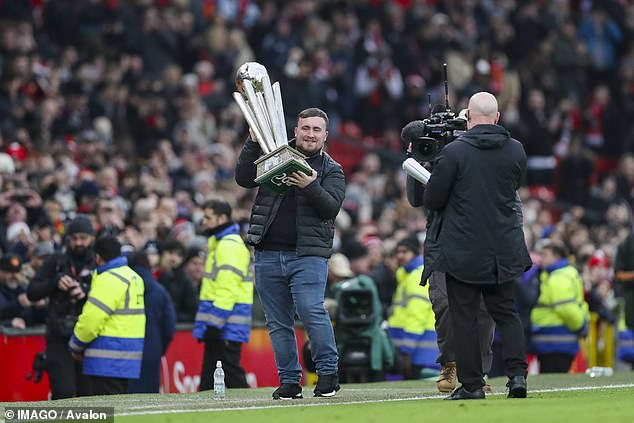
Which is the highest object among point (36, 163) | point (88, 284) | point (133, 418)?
point (36, 163)

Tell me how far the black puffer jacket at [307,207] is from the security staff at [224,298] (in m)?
2.93

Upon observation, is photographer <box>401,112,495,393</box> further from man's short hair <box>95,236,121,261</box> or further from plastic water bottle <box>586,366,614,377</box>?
plastic water bottle <box>586,366,614,377</box>

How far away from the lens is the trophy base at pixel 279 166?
1188 cm

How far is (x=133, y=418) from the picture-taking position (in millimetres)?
10445

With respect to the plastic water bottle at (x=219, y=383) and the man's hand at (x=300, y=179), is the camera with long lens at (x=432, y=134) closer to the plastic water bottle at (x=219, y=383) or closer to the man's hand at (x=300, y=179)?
the man's hand at (x=300, y=179)

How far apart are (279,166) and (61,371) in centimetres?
433

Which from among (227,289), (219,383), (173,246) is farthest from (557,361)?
(219,383)

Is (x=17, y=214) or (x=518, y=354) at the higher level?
(x=17, y=214)

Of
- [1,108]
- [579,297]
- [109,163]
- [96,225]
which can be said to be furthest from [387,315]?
[1,108]

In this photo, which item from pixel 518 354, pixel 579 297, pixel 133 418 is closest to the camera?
pixel 133 418

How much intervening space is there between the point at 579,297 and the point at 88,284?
21.3 feet

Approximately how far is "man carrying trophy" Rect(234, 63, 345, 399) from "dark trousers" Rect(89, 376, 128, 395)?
9.03 feet

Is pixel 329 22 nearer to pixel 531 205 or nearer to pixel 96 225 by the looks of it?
pixel 531 205

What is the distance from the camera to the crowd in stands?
19812 mm
